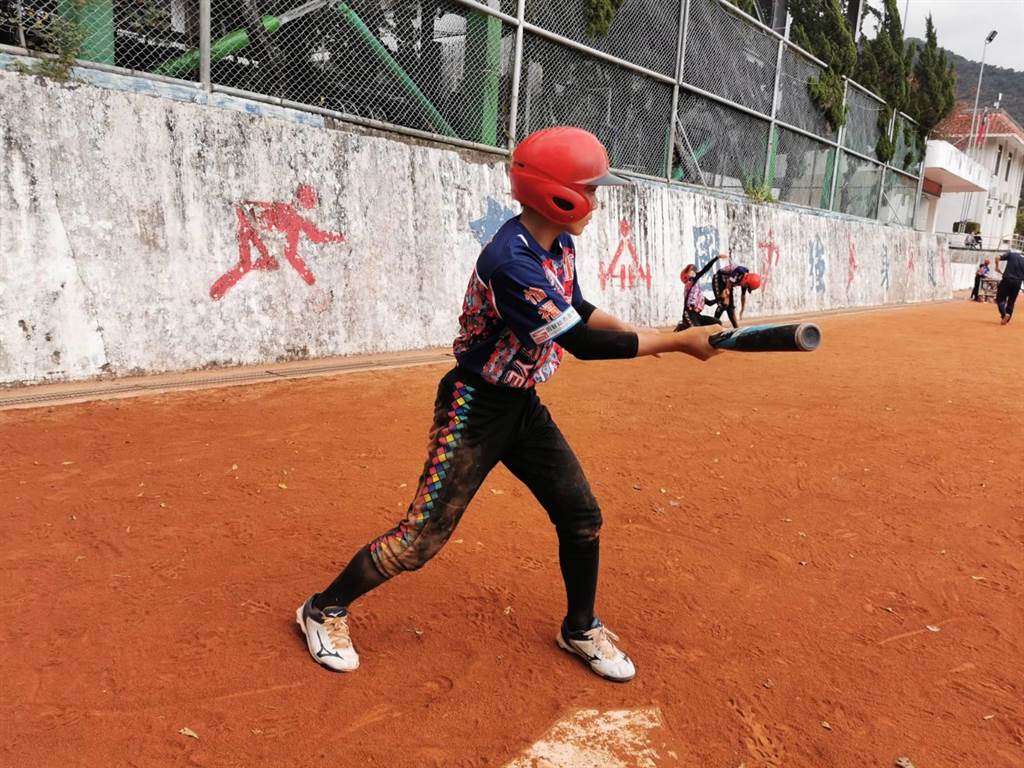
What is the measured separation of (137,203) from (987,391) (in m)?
9.03

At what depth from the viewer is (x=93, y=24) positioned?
694cm

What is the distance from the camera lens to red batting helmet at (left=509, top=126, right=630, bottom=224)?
2.32 m

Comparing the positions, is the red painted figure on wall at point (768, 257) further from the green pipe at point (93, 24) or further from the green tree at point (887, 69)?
the green pipe at point (93, 24)

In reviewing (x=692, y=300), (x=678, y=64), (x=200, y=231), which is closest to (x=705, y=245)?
(x=678, y=64)

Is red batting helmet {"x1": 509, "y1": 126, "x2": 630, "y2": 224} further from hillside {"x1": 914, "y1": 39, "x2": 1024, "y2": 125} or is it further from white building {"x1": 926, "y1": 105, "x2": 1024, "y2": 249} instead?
hillside {"x1": 914, "y1": 39, "x2": 1024, "y2": 125}

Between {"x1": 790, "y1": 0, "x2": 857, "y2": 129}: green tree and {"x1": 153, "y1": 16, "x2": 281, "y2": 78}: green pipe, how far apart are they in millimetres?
14545

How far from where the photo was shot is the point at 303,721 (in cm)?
231

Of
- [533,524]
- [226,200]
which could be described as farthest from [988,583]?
[226,200]

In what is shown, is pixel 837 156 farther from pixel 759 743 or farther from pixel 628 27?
pixel 759 743

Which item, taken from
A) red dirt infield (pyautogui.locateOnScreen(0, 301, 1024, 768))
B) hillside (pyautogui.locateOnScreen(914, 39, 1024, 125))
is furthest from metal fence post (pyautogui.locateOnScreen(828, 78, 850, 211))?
hillside (pyautogui.locateOnScreen(914, 39, 1024, 125))

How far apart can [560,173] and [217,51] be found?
719 cm

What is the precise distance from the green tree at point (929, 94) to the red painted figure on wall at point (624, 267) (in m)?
18.3

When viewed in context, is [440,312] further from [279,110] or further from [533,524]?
[533,524]

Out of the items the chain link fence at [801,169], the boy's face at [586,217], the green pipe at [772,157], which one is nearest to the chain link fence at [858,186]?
the chain link fence at [801,169]
